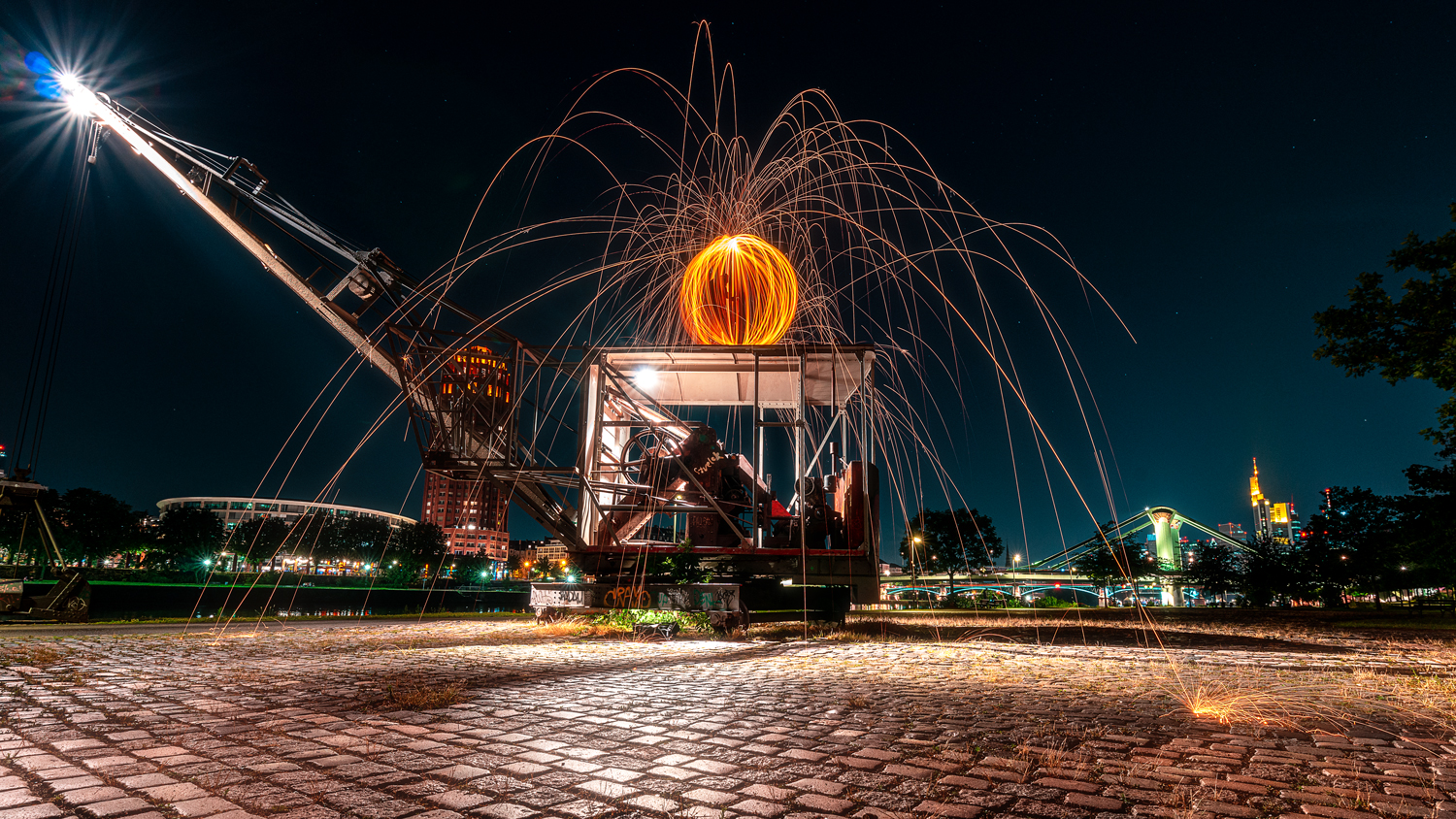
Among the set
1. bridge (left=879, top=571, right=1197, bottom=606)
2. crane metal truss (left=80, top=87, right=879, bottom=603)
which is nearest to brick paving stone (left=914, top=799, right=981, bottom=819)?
crane metal truss (left=80, top=87, right=879, bottom=603)

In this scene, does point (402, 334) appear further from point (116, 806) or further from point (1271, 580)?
point (1271, 580)

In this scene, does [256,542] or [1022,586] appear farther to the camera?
[1022,586]

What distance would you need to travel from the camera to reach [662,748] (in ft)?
11.5

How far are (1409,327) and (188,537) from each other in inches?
3387

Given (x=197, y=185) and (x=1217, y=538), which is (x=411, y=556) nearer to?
(x=197, y=185)

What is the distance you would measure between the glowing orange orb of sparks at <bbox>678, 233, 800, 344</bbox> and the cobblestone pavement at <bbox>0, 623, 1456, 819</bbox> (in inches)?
302

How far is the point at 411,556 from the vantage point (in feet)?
293

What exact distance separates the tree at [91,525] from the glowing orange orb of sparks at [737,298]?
63517 millimetres

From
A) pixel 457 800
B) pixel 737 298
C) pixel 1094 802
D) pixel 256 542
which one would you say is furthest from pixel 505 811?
pixel 256 542

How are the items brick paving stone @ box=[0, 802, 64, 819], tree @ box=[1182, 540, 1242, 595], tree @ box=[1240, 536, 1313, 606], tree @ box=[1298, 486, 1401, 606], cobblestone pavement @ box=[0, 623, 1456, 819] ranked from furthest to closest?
1. tree @ box=[1182, 540, 1242, 595]
2. tree @ box=[1240, 536, 1313, 606]
3. tree @ box=[1298, 486, 1401, 606]
4. cobblestone pavement @ box=[0, 623, 1456, 819]
5. brick paving stone @ box=[0, 802, 64, 819]

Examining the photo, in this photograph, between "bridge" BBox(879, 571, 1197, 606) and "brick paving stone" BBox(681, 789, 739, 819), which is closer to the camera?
"brick paving stone" BBox(681, 789, 739, 819)

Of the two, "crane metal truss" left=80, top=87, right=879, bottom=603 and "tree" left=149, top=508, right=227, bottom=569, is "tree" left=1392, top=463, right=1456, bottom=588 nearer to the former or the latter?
"crane metal truss" left=80, top=87, right=879, bottom=603

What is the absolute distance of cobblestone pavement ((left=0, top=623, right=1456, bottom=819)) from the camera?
2658mm

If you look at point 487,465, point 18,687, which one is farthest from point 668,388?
point 18,687
